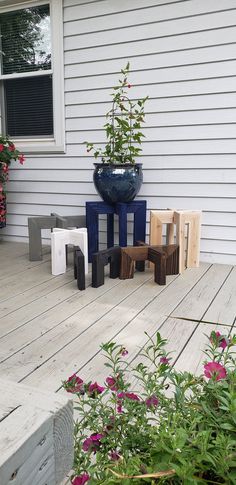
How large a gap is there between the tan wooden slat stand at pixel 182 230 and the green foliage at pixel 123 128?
496 millimetres

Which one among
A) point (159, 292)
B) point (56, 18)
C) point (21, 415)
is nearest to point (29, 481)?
point (21, 415)

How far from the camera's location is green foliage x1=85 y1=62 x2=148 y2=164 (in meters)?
2.86

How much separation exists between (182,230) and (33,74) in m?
2.05

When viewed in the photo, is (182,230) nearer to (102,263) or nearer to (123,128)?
(102,263)

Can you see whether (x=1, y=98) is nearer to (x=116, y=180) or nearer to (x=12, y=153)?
(x=12, y=153)

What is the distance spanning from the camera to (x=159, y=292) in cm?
235

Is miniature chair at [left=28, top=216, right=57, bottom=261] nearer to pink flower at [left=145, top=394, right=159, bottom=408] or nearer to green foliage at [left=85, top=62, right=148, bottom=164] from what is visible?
green foliage at [left=85, top=62, right=148, bottom=164]

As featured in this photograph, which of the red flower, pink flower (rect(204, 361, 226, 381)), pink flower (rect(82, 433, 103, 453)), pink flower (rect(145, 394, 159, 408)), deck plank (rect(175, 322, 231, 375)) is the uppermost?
pink flower (rect(204, 361, 226, 381))

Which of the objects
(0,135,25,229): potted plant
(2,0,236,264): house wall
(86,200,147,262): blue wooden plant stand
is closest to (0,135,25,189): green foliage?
(0,135,25,229): potted plant

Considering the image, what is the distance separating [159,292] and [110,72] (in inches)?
75.8

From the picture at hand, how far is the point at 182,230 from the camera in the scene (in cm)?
269

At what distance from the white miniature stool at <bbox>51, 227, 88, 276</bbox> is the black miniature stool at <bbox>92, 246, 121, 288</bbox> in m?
0.19

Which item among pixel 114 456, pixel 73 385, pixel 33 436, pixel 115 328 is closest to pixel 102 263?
pixel 115 328

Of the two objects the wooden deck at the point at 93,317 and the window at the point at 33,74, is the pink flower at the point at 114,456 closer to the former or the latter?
the wooden deck at the point at 93,317
